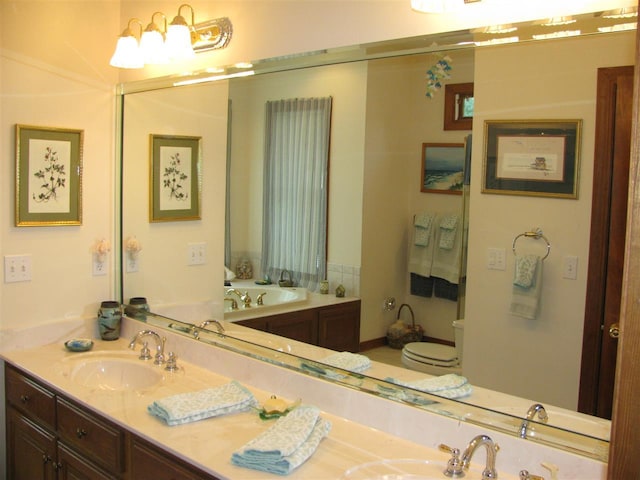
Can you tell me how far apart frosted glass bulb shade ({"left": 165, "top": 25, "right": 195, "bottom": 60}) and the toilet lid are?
1.47 metres

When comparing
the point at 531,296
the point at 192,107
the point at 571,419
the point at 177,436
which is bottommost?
the point at 177,436

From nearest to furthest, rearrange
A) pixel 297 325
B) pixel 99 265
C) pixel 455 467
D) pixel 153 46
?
pixel 455 467 < pixel 297 325 < pixel 153 46 < pixel 99 265

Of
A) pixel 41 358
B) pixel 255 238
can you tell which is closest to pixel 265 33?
pixel 255 238

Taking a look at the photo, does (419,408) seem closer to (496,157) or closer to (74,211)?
(496,157)

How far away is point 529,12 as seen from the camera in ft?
5.59

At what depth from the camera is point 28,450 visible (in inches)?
108

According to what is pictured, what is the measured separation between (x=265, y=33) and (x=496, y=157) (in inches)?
42.1

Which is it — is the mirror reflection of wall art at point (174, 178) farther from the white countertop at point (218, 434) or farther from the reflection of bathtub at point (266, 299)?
the white countertop at point (218, 434)

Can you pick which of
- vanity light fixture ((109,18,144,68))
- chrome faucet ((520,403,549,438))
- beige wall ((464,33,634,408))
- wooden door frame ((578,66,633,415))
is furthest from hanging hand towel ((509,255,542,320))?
vanity light fixture ((109,18,144,68))

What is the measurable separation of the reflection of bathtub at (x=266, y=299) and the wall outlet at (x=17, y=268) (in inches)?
34.8

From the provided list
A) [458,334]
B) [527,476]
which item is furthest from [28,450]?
[527,476]

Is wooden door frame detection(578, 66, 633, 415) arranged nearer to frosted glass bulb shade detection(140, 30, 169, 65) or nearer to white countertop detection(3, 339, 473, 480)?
white countertop detection(3, 339, 473, 480)

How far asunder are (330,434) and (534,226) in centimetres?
83

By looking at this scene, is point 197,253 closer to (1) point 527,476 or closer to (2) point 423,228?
(2) point 423,228
